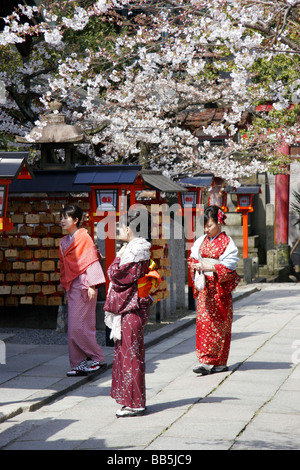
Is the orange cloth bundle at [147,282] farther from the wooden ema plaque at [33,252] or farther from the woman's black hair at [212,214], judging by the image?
the wooden ema plaque at [33,252]

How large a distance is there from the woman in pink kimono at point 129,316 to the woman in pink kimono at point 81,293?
1.62m

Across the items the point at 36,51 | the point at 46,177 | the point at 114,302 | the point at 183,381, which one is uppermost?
the point at 36,51

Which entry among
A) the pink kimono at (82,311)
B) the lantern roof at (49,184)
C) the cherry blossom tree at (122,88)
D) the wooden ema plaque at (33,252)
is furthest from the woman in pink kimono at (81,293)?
the cherry blossom tree at (122,88)

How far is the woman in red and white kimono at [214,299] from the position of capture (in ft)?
26.9

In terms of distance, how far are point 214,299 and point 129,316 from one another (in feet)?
6.49

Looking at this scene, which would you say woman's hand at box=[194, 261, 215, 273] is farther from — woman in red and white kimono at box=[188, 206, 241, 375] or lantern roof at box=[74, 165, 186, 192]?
lantern roof at box=[74, 165, 186, 192]

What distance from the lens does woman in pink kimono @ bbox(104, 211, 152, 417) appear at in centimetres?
644

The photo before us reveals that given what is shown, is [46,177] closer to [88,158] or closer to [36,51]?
[36,51]

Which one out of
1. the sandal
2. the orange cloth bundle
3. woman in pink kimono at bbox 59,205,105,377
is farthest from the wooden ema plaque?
the sandal

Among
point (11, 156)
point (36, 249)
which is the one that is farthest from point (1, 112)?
point (11, 156)

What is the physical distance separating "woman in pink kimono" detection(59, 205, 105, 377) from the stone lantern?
3060 mm

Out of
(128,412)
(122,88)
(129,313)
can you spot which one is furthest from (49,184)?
(128,412)

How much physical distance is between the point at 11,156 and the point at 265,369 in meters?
4.14

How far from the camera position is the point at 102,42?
15.6 m
